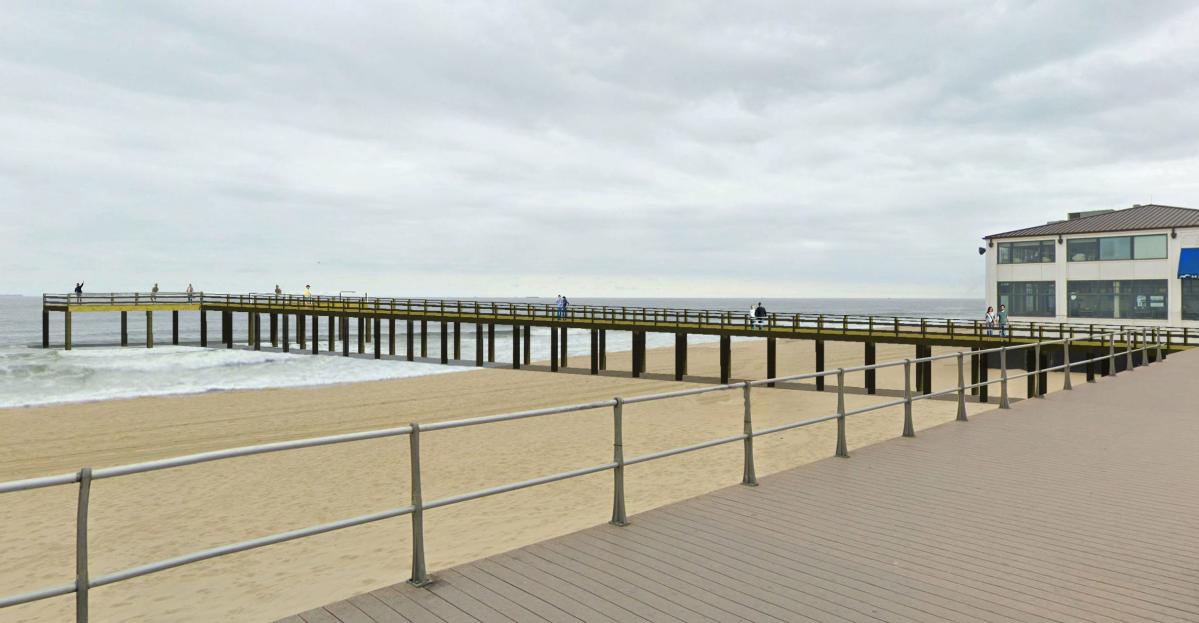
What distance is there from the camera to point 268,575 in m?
10.3

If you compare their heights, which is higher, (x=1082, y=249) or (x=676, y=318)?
(x=1082, y=249)

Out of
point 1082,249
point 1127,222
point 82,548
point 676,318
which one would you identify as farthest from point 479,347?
point 82,548

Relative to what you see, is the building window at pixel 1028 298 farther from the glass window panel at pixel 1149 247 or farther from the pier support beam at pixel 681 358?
the pier support beam at pixel 681 358

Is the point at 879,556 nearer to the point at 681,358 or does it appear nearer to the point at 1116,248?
the point at 681,358

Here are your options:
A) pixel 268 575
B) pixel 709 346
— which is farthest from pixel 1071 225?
pixel 268 575

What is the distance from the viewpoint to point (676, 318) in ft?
117

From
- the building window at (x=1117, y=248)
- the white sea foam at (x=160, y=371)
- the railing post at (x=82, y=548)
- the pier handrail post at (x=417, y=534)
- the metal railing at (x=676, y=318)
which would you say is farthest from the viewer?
the building window at (x=1117, y=248)

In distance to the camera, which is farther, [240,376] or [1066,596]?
[240,376]

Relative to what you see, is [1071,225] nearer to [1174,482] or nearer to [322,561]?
[1174,482]

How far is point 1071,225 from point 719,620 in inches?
1770

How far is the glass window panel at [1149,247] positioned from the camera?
35969mm

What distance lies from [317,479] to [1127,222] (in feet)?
138

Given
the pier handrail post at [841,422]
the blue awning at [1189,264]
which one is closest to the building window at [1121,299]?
the blue awning at [1189,264]

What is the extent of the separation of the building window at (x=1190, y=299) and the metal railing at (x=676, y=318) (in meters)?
1.64
